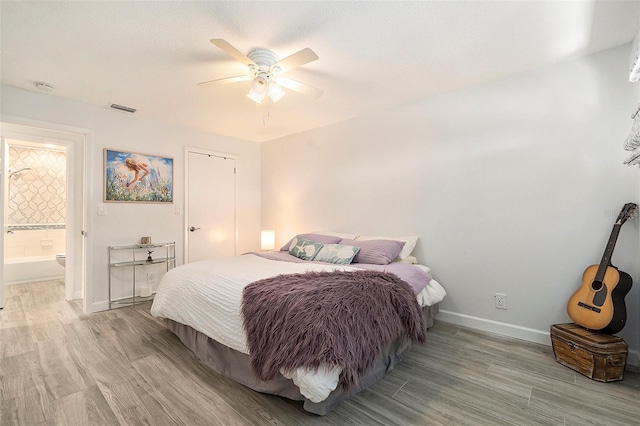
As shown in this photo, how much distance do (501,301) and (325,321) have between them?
2.01 metres

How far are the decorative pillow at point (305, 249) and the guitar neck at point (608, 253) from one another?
7.55 ft

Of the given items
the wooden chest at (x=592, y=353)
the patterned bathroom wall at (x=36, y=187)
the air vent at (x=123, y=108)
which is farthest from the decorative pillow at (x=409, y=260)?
the patterned bathroom wall at (x=36, y=187)

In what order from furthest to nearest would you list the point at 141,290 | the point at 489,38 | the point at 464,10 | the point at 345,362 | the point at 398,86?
the point at 141,290 → the point at 398,86 → the point at 489,38 → the point at 464,10 → the point at 345,362

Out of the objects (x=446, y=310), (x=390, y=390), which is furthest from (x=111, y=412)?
(x=446, y=310)

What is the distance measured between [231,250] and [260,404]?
10.5 ft

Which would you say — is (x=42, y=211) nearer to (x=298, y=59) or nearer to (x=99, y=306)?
(x=99, y=306)

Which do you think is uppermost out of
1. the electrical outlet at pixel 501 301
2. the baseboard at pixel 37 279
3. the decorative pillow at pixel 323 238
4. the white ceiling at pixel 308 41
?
the white ceiling at pixel 308 41

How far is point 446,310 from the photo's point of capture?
3.00 m

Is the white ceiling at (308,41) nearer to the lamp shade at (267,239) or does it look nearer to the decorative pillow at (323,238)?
the decorative pillow at (323,238)

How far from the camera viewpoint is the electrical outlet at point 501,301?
265 centimetres

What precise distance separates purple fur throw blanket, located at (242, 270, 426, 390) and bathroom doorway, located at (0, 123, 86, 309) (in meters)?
3.49

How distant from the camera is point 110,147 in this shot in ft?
11.3

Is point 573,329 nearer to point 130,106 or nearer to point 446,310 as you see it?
point 446,310

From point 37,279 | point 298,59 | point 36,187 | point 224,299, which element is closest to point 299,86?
point 298,59
